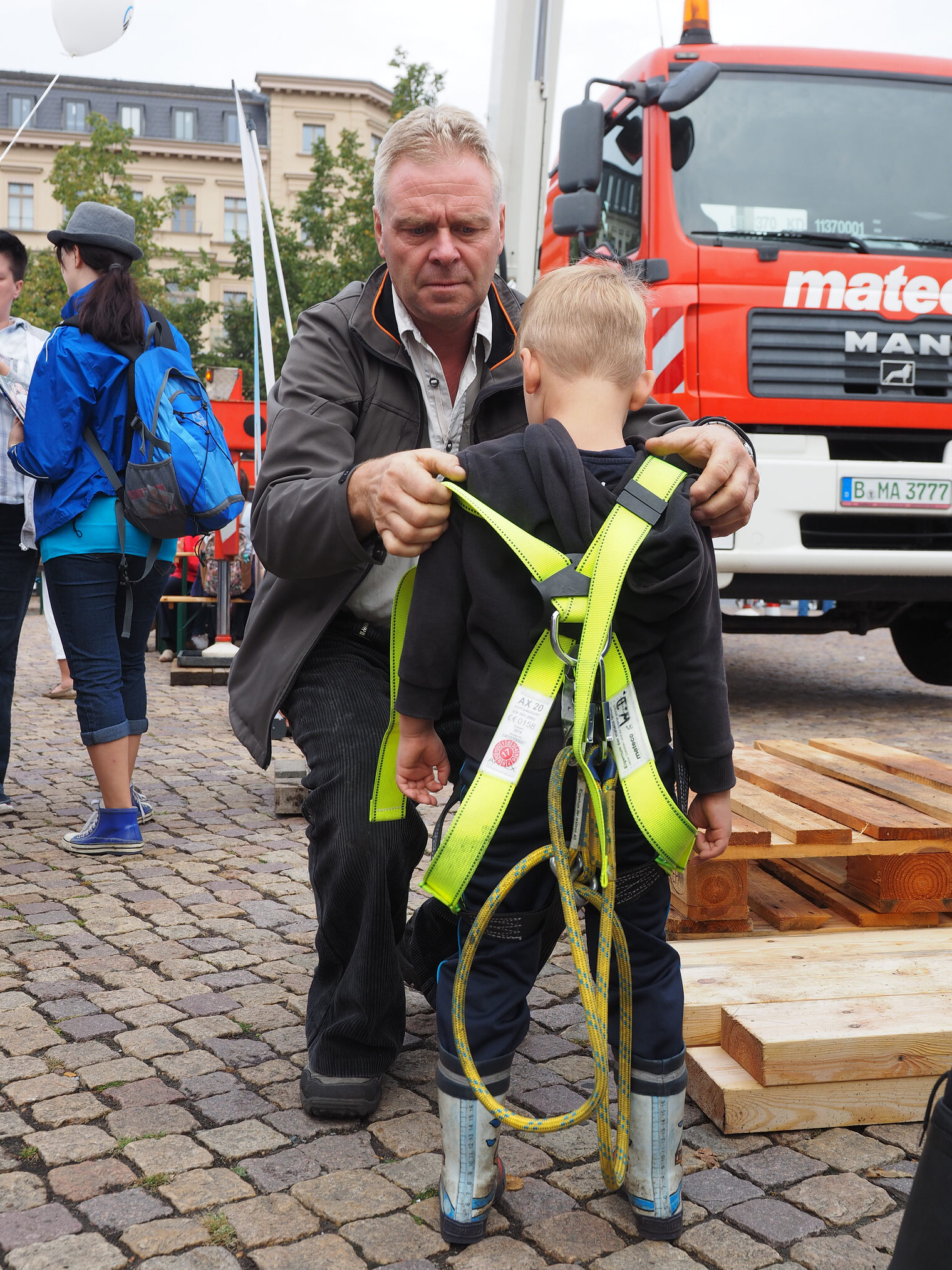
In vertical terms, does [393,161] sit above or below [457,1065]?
above

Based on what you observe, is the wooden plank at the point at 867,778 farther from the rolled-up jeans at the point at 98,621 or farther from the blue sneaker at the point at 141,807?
the blue sneaker at the point at 141,807

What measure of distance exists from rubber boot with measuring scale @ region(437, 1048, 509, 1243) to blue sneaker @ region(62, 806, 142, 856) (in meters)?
2.75

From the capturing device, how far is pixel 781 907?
3.28 m

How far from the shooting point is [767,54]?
6680 mm

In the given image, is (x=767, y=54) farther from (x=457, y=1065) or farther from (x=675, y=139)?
(x=457, y=1065)

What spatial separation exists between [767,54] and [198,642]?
18.8ft

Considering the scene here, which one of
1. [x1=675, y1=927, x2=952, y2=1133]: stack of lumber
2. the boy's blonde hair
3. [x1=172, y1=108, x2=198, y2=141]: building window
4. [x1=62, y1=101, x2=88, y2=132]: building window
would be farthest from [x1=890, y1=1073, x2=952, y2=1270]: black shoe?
[x1=62, y1=101, x2=88, y2=132]: building window

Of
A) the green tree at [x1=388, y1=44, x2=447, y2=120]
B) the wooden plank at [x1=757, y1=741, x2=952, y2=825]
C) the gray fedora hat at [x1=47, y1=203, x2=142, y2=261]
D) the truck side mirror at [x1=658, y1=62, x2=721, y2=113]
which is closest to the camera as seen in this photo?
the wooden plank at [x1=757, y1=741, x2=952, y2=825]

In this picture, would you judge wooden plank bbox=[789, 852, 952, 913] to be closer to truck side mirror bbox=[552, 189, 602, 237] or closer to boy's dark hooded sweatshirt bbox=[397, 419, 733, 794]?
boy's dark hooded sweatshirt bbox=[397, 419, 733, 794]

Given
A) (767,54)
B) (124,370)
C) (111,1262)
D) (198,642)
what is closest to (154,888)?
(124,370)

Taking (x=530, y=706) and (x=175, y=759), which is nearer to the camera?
(x=530, y=706)

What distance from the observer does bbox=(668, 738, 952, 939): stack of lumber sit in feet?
10.2

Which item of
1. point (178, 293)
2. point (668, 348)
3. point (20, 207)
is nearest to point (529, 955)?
point (668, 348)

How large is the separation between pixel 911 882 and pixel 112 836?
2.77m
